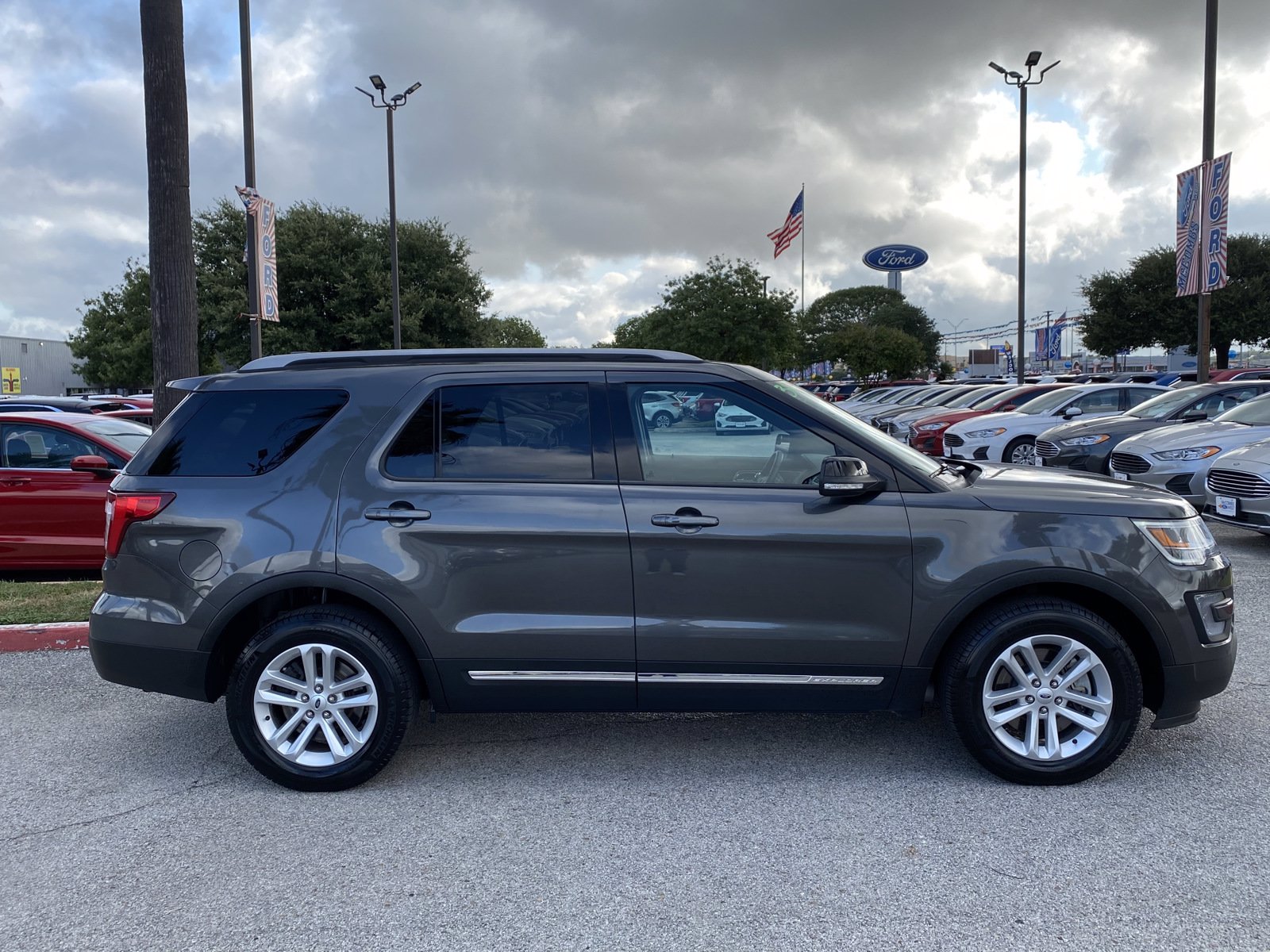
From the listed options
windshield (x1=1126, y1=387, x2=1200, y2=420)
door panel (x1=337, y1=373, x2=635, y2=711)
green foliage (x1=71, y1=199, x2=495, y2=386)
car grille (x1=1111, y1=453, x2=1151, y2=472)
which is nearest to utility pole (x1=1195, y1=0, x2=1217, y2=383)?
windshield (x1=1126, y1=387, x2=1200, y2=420)

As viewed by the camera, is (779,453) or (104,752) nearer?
(779,453)

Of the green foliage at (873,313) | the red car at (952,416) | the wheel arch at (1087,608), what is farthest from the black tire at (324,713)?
the green foliage at (873,313)

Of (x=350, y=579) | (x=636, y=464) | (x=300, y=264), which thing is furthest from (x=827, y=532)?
(x=300, y=264)

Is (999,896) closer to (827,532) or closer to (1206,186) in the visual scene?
(827,532)

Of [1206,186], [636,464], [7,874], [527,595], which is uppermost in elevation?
[1206,186]

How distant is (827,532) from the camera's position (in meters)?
3.84

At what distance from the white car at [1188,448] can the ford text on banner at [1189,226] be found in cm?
722

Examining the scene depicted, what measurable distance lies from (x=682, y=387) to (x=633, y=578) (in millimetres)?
824

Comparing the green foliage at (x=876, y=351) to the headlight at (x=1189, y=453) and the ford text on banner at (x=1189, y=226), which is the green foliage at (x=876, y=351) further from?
the headlight at (x=1189, y=453)

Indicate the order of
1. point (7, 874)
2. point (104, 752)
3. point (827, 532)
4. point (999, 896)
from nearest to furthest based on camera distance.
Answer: point (999, 896)
point (7, 874)
point (827, 532)
point (104, 752)

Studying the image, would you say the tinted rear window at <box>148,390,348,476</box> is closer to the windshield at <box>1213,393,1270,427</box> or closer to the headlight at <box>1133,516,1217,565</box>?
the headlight at <box>1133,516,1217,565</box>

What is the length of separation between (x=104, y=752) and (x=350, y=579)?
65.9 inches

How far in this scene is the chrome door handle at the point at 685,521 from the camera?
12.6 feet

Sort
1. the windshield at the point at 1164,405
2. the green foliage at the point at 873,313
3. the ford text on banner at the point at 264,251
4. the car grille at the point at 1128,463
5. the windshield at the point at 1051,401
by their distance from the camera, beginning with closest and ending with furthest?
1. the car grille at the point at 1128,463
2. the ford text on banner at the point at 264,251
3. the windshield at the point at 1164,405
4. the windshield at the point at 1051,401
5. the green foliage at the point at 873,313
